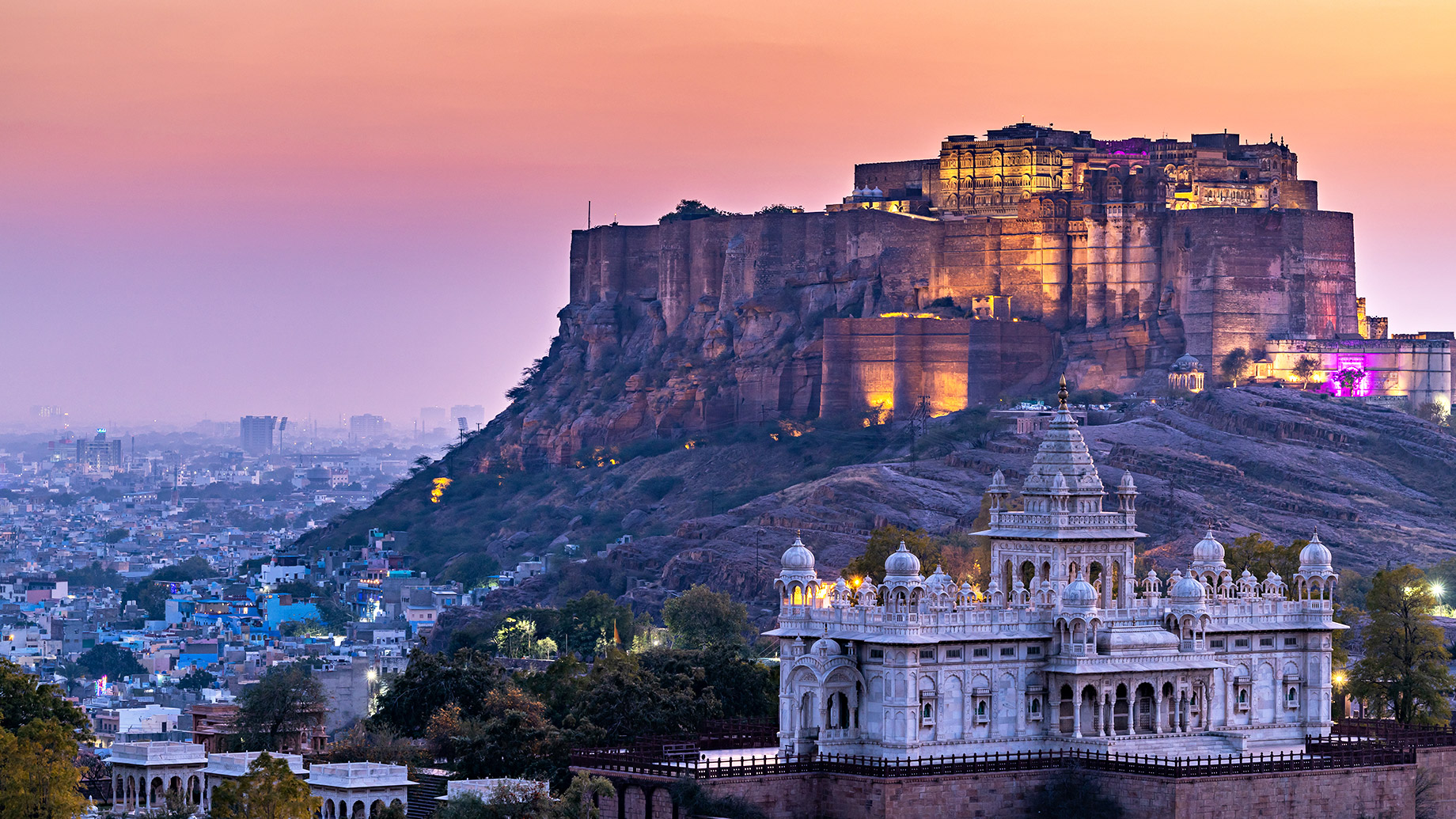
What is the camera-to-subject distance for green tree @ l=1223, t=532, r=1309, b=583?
326 ft

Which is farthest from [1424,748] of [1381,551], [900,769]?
[1381,551]

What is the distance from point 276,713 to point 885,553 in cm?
2242

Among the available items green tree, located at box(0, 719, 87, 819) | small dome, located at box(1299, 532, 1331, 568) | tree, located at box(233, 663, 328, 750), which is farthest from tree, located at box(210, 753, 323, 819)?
small dome, located at box(1299, 532, 1331, 568)

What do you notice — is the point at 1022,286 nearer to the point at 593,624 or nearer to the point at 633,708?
the point at 593,624

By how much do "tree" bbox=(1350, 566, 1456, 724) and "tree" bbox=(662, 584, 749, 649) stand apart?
98.9ft

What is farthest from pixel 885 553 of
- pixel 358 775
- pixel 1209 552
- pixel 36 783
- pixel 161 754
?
pixel 36 783

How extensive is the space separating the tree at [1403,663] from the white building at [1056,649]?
10710 mm

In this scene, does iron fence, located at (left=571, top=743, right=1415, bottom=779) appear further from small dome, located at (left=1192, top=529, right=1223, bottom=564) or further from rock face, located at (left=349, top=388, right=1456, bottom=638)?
rock face, located at (left=349, top=388, right=1456, bottom=638)

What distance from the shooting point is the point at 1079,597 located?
7669 centimetres

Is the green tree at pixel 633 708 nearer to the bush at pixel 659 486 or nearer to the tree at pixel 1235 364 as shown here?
the tree at pixel 1235 364

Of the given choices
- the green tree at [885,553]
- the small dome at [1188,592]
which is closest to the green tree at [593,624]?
the green tree at [885,553]

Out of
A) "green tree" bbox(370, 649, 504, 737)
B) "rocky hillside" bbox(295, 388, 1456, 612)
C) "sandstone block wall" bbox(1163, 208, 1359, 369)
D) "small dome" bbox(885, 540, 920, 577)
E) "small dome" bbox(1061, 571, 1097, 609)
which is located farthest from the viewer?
"sandstone block wall" bbox(1163, 208, 1359, 369)

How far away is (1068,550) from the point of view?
79625 mm

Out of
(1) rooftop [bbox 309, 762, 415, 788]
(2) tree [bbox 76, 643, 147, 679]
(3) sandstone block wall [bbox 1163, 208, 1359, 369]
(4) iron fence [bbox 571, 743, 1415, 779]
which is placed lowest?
(1) rooftop [bbox 309, 762, 415, 788]
